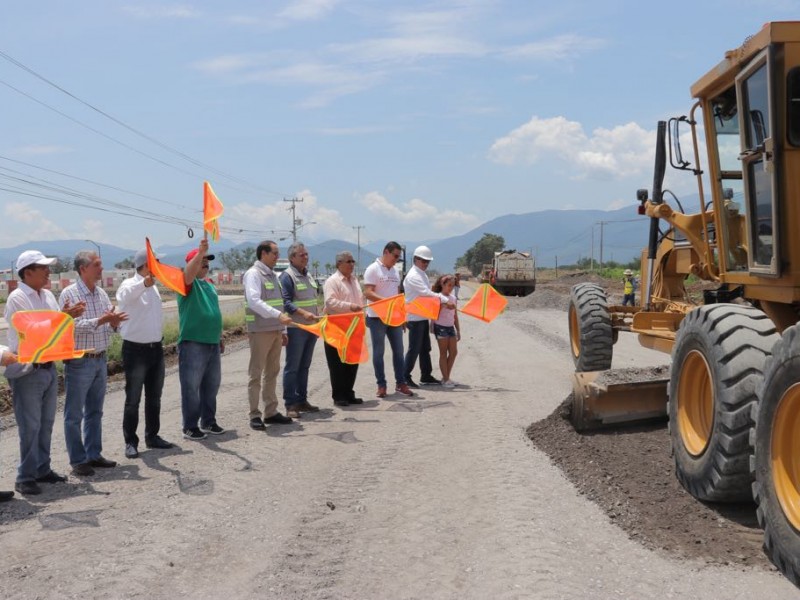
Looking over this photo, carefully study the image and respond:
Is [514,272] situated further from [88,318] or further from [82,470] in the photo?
[82,470]

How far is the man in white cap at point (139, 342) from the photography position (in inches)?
272

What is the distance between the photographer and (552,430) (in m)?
7.21

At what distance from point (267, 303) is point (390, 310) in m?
2.18

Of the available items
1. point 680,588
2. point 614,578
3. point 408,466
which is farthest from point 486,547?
point 408,466

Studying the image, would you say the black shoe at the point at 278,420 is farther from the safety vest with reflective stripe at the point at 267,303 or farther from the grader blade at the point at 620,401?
the grader blade at the point at 620,401

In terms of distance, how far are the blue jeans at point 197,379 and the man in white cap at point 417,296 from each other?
3.30 meters

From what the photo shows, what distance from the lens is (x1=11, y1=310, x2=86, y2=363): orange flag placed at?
5.66 metres

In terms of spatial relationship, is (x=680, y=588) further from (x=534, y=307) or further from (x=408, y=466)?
(x=534, y=307)

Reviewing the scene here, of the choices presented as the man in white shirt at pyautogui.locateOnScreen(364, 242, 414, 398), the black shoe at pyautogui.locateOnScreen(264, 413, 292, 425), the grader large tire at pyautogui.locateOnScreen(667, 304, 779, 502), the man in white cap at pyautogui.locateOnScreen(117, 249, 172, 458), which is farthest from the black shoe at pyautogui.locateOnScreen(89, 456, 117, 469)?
the grader large tire at pyautogui.locateOnScreen(667, 304, 779, 502)

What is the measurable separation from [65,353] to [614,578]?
A: 4322 millimetres

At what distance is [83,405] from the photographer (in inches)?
255

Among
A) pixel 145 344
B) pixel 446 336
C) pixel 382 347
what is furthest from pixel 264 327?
pixel 446 336

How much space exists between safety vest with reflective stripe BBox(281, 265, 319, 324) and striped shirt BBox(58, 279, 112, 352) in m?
2.48

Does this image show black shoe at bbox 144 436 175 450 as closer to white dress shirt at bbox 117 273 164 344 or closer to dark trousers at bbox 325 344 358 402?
white dress shirt at bbox 117 273 164 344
